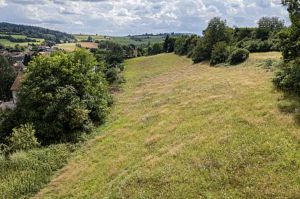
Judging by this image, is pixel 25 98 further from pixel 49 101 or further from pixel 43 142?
pixel 43 142

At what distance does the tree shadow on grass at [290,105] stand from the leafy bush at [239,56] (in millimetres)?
31257

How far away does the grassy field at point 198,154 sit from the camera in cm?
1545

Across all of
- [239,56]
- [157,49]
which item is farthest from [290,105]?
[157,49]

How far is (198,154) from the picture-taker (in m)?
18.7

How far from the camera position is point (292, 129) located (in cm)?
1888

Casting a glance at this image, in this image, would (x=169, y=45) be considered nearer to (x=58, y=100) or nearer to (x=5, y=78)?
(x=5, y=78)

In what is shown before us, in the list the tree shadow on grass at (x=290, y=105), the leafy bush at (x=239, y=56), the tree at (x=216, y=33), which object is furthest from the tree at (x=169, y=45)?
the tree shadow on grass at (x=290, y=105)

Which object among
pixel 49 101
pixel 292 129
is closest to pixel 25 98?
pixel 49 101

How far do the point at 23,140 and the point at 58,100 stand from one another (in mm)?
5449

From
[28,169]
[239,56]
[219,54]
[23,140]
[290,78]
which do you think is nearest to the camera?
[28,169]

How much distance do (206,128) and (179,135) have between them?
77.0 inches

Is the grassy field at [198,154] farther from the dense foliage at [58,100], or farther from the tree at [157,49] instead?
the tree at [157,49]

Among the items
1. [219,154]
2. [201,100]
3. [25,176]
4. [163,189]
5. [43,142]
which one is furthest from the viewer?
[201,100]

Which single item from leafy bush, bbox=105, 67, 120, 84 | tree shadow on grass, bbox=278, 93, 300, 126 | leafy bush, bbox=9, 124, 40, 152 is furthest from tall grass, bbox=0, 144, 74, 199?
leafy bush, bbox=105, 67, 120, 84
